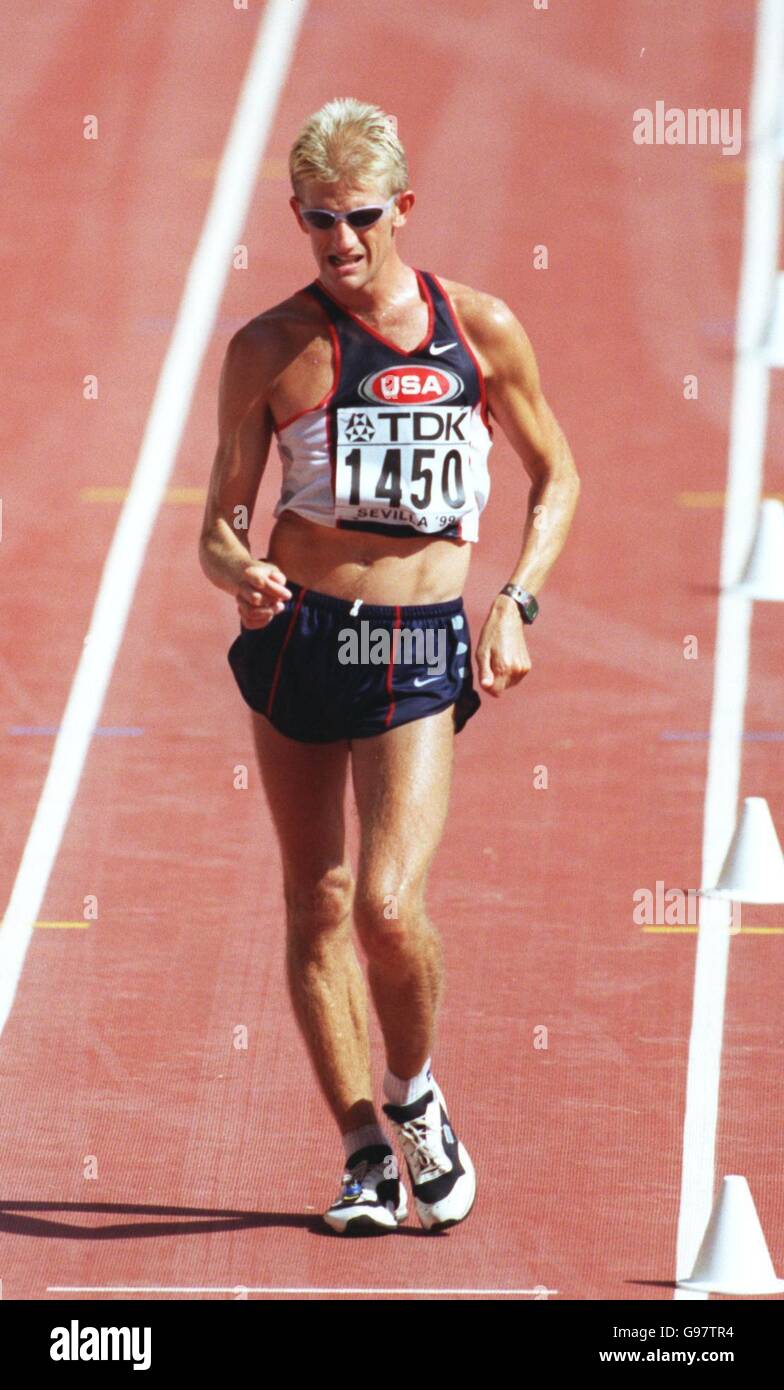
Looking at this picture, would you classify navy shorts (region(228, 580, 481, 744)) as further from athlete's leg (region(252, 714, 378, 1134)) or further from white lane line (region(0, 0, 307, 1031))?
white lane line (region(0, 0, 307, 1031))

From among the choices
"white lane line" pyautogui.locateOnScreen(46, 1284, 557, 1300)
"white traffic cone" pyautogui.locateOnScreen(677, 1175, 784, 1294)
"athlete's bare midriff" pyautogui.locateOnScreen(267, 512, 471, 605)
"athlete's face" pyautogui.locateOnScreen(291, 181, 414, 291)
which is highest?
"athlete's face" pyautogui.locateOnScreen(291, 181, 414, 291)

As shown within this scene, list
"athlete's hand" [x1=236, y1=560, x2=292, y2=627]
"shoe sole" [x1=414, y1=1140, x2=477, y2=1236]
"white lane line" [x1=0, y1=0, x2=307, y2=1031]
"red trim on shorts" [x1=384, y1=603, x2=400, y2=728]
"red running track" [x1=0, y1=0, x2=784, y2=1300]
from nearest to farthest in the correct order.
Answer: "athlete's hand" [x1=236, y1=560, x2=292, y2=627]
"red trim on shorts" [x1=384, y1=603, x2=400, y2=728]
"shoe sole" [x1=414, y1=1140, x2=477, y2=1236]
"red running track" [x1=0, y1=0, x2=784, y2=1300]
"white lane line" [x1=0, y1=0, x2=307, y2=1031]

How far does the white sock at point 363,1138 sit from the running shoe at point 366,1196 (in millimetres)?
12

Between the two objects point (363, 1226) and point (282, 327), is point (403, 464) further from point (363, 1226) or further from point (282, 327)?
point (363, 1226)

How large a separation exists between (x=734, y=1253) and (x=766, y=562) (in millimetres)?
6795

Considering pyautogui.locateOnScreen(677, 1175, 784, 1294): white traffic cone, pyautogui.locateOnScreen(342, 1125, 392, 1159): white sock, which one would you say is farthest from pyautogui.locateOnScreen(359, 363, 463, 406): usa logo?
pyautogui.locateOnScreen(677, 1175, 784, 1294): white traffic cone

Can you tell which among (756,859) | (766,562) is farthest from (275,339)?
(766,562)

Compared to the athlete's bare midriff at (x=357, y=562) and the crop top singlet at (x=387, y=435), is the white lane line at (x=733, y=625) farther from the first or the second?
the crop top singlet at (x=387, y=435)

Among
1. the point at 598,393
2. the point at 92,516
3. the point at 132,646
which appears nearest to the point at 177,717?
the point at 132,646

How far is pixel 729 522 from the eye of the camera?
13.1 metres

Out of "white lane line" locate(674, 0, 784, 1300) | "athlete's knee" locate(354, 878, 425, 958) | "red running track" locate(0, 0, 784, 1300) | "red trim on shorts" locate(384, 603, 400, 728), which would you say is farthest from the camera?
"white lane line" locate(674, 0, 784, 1300)

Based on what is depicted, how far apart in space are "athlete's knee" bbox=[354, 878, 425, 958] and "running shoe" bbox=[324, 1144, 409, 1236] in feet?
1.95

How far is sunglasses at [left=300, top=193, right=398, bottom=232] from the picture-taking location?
5.92 meters
